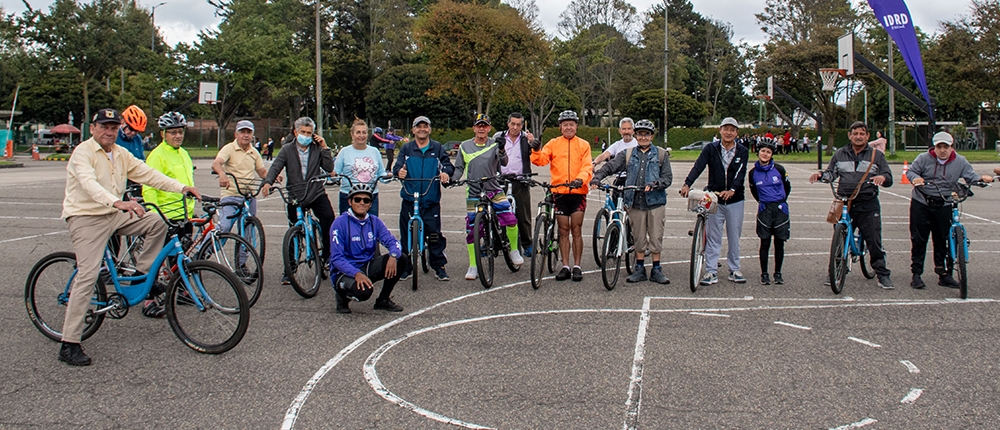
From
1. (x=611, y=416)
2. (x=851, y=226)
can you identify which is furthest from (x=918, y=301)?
(x=611, y=416)

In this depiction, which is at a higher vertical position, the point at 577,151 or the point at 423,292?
the point at 577,151

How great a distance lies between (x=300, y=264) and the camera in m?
8.02

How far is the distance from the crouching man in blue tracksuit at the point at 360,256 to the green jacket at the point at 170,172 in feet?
5.31

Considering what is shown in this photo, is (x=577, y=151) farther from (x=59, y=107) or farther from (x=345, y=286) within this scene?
(x=59, y=107)

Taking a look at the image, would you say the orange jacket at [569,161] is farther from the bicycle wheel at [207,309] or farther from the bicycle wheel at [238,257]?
the bicycle wheel at [207,309]

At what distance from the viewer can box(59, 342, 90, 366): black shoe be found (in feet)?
18.8

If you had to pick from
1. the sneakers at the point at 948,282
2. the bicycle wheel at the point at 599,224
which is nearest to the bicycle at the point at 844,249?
the sneakers at the point at 948,282

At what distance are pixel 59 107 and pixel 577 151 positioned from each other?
5757cm

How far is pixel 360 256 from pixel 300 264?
1101 millimetres

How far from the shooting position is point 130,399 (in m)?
5.06

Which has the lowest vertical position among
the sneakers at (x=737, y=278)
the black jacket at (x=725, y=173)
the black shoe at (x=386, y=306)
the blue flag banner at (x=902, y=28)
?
the black shoe at (x=386, y=306)

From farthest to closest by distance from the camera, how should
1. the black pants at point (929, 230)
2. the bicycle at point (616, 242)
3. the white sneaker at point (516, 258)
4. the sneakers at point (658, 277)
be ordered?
1. the white sneaker at point (516, 258)
2. the sneakers at point (658, 277)
3. the black pants at point (929, 230)
4. the bicycle at point (616, 242)

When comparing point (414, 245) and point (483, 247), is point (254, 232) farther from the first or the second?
point (483, 247)

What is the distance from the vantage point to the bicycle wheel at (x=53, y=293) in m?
6.10
